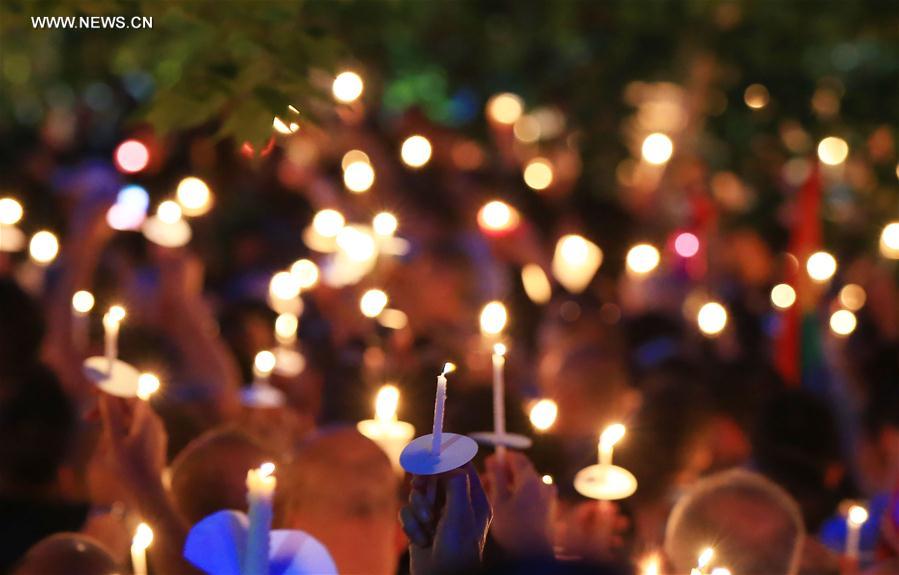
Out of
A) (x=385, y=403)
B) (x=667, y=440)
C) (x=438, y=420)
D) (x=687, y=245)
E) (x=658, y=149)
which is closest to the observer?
(x=438, y=420)

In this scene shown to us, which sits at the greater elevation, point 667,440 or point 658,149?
point 658,149

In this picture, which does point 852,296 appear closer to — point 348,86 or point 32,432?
point 348,86

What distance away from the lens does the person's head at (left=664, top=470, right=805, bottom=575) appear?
8.93ft

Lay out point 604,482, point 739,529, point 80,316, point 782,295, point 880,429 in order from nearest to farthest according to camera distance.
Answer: point 604,482, point 739,529, point 880,429, point 80,316, point 782,295

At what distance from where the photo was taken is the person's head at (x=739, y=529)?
2.72 m

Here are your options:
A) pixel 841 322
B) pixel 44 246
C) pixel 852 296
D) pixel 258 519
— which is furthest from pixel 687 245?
pixel 258 519

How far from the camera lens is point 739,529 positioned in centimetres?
276

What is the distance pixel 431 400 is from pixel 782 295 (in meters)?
3.60

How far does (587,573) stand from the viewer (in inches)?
79.8

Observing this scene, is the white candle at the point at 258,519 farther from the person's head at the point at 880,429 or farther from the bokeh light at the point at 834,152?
the bokeh light at the point at 834,152

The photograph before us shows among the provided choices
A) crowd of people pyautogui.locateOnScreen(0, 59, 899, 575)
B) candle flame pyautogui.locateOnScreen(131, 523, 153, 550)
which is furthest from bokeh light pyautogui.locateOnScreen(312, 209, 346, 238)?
candle flame pyautogui.locateOnScreen(131, 523, 153, 550)

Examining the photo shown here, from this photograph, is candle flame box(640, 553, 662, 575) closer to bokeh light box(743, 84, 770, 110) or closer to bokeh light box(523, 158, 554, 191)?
bokeh light box(523, 158, 554, 191)

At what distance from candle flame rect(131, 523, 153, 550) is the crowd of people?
0.05 m

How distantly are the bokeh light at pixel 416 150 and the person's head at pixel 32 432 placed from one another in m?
3.73
